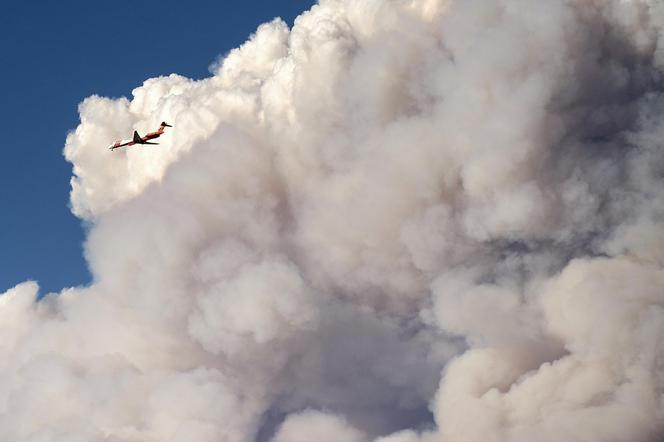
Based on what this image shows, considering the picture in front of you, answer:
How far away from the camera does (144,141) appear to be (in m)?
83.6
